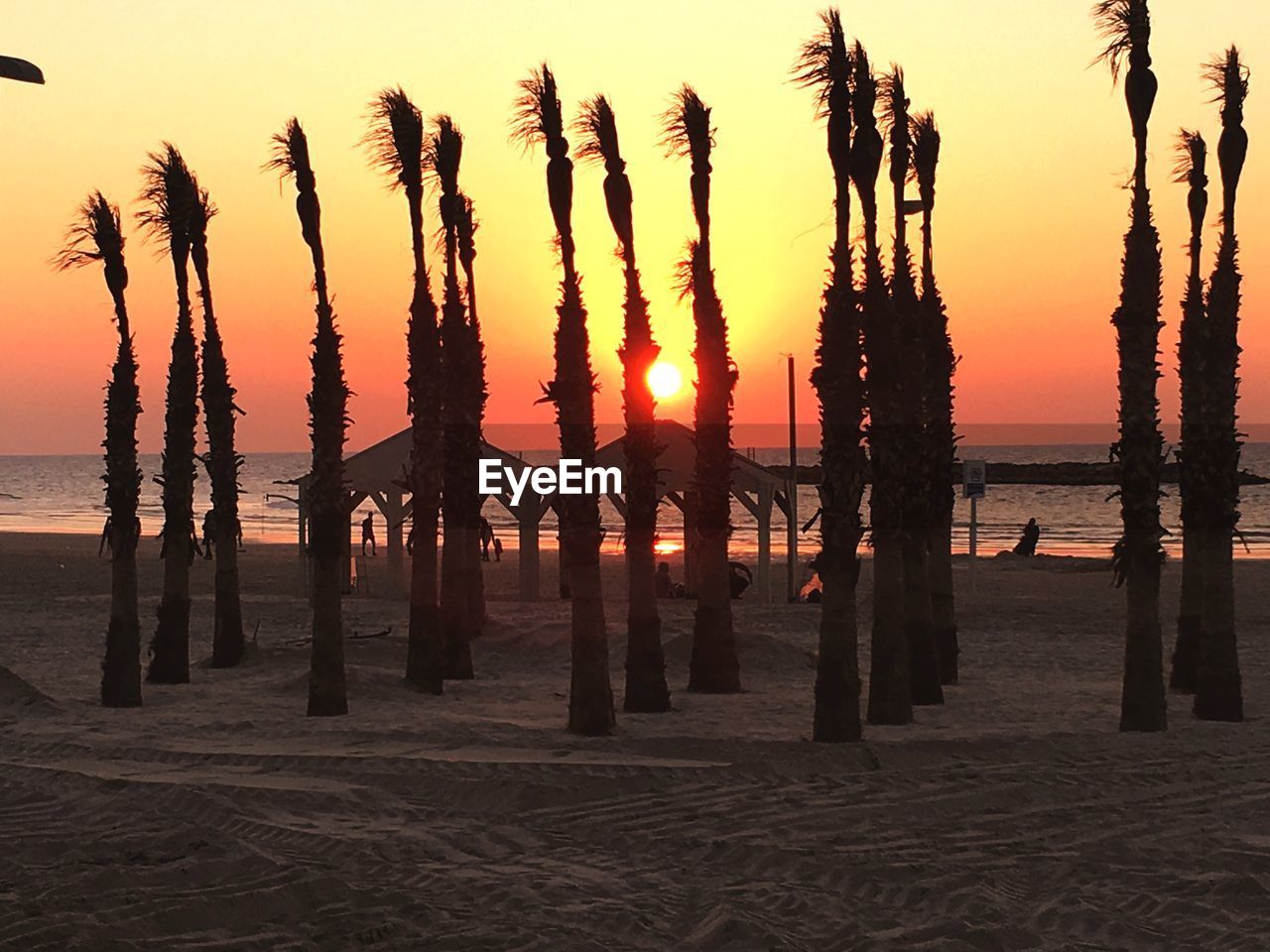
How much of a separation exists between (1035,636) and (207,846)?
795 inches

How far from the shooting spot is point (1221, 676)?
17.7 m

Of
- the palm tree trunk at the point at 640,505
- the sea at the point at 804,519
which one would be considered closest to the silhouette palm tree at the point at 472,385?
the palm tree trunk at the point at 640,505

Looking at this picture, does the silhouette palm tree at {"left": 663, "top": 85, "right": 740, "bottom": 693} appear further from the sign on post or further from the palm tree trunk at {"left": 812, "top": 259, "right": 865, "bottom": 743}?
the sign on post

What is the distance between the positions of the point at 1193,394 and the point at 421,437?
383 inches

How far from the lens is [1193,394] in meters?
18.1

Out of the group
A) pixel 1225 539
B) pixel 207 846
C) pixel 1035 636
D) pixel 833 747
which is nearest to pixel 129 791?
pixel 207 846

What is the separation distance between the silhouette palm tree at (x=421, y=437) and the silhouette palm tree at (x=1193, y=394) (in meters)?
9.45

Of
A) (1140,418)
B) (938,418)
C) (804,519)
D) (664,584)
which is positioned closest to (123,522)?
(938,418)

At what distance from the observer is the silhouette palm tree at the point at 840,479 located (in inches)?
607

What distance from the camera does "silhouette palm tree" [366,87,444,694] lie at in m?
21.2

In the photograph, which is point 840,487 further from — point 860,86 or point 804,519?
point 804,519

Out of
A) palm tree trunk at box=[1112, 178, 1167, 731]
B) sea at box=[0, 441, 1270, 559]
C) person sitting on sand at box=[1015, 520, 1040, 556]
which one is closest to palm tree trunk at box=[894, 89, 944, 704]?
palm tree trunk at box=[1112, 178, 1167, 731]

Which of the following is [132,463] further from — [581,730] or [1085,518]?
[1085,518]

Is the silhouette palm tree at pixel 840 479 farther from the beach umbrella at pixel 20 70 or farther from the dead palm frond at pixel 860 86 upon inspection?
the beach umbrella at pixel 20 70
